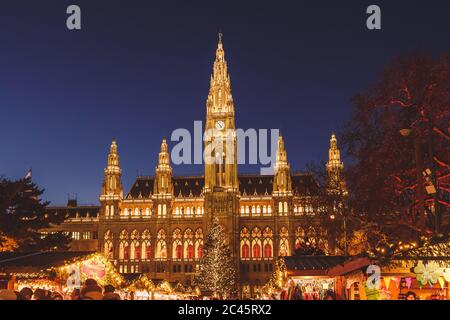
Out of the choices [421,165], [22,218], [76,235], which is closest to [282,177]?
[76,235]

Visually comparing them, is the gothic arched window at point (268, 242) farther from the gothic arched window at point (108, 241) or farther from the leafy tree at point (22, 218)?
the leafy tree at point (22, 218)

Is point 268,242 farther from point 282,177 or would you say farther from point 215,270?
point 215,270

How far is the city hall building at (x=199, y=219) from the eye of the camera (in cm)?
9594

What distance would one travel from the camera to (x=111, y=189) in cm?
10169

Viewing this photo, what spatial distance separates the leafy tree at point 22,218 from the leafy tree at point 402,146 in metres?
27.1

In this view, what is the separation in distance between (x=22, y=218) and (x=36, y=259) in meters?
22.6

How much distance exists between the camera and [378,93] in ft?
85.4

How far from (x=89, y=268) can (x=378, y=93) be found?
15.7 meters

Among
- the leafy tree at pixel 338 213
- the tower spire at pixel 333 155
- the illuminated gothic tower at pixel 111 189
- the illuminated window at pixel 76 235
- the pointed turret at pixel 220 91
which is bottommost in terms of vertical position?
the leafy tree at pixel 338 213

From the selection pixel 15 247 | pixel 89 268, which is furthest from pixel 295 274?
pixel 15 247

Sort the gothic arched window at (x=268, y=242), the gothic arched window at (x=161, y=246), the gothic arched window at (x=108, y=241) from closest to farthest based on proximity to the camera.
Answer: the gothic arched window at (x=268, y=242)
the gothic arched window at (x=161, y=246)
the gothic arched window at (x=108, y=241)

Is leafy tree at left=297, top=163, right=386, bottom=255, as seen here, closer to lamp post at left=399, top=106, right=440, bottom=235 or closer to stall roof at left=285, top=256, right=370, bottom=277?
stall roof at left=285, top=256, right=370, bottom=277

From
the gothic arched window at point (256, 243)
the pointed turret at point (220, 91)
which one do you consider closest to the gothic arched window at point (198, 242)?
the gothic arched window at point (256, 243)
